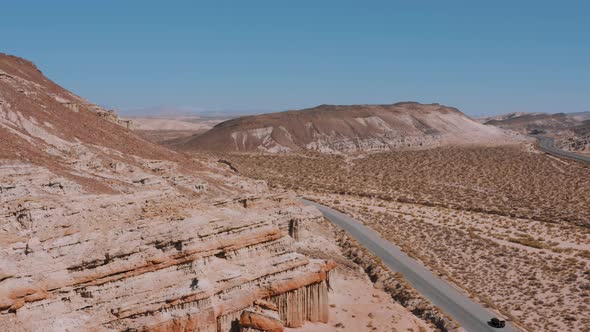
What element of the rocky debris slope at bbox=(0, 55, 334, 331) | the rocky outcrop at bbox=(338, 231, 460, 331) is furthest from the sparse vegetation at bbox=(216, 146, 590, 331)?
the rocky debris slope at bbox=(0, 55, 334, 331)

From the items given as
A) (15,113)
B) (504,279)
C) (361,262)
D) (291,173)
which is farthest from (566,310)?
(291,173)

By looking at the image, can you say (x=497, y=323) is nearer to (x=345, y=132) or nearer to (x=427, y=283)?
(x=427, y=283)

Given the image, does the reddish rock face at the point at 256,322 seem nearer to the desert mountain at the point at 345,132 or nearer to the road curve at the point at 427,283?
the road curve at the point at 427,283

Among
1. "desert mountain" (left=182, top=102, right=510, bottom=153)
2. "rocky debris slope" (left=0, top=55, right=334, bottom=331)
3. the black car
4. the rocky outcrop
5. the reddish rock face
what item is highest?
"desert mountain" (left=182, top=102, right=510, bottom=153)

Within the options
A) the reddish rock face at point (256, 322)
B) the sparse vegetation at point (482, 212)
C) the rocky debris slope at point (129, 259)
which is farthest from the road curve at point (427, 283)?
the reddish rock face at point (256, 322)

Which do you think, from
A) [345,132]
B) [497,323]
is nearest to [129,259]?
[497,323]

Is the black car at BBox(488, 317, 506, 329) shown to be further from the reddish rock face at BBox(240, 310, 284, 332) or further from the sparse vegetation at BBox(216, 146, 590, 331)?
the reddish rock face at BBox(240, 310, 284, 332)

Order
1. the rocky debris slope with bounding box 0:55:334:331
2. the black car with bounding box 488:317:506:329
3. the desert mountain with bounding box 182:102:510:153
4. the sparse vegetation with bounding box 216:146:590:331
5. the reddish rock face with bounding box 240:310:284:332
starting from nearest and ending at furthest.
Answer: the rocky debris slope with bounding box 0:55:334:331 < the reddish rock face with bounding box 240:310:284:332 < the black car with bounding box 488:317:506:329 < the sparse vegetation with bounding box 216:146:590:331 < the desert mountain with bounding box 182:102:510:153
